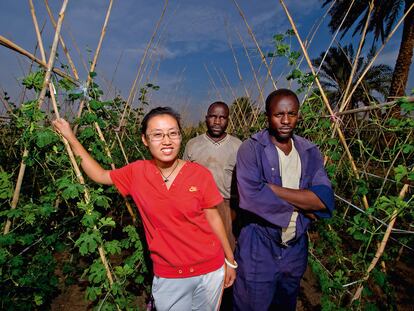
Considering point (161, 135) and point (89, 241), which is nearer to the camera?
point (161, 135)

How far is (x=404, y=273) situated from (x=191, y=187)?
3.23m

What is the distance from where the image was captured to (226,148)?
119 inches

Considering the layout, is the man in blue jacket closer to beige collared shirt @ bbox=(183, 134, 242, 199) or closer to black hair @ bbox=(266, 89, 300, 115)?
black hair @ bbox=(266, 89, 300, 115)

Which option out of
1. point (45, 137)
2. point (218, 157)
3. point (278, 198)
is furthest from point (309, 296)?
point (45, 137)

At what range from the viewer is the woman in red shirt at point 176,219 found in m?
1.42

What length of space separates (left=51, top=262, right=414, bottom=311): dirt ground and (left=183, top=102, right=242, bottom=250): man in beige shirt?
904mm

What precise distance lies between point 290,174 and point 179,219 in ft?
2.60

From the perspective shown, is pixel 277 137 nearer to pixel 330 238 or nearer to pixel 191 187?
pixel 191 187

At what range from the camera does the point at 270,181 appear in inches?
69.3

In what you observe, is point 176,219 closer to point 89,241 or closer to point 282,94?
point 89,241

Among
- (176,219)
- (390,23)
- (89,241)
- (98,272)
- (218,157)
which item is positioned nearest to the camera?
(176,219)

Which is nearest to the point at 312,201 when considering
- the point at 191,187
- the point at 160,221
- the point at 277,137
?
the point at 277,137

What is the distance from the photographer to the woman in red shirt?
1420 mm

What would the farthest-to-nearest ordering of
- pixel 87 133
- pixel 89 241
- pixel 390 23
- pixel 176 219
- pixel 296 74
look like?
pixel 390 23, pixel 296 74, pixel 87 133, pixel 89 241, pixel 176 219
